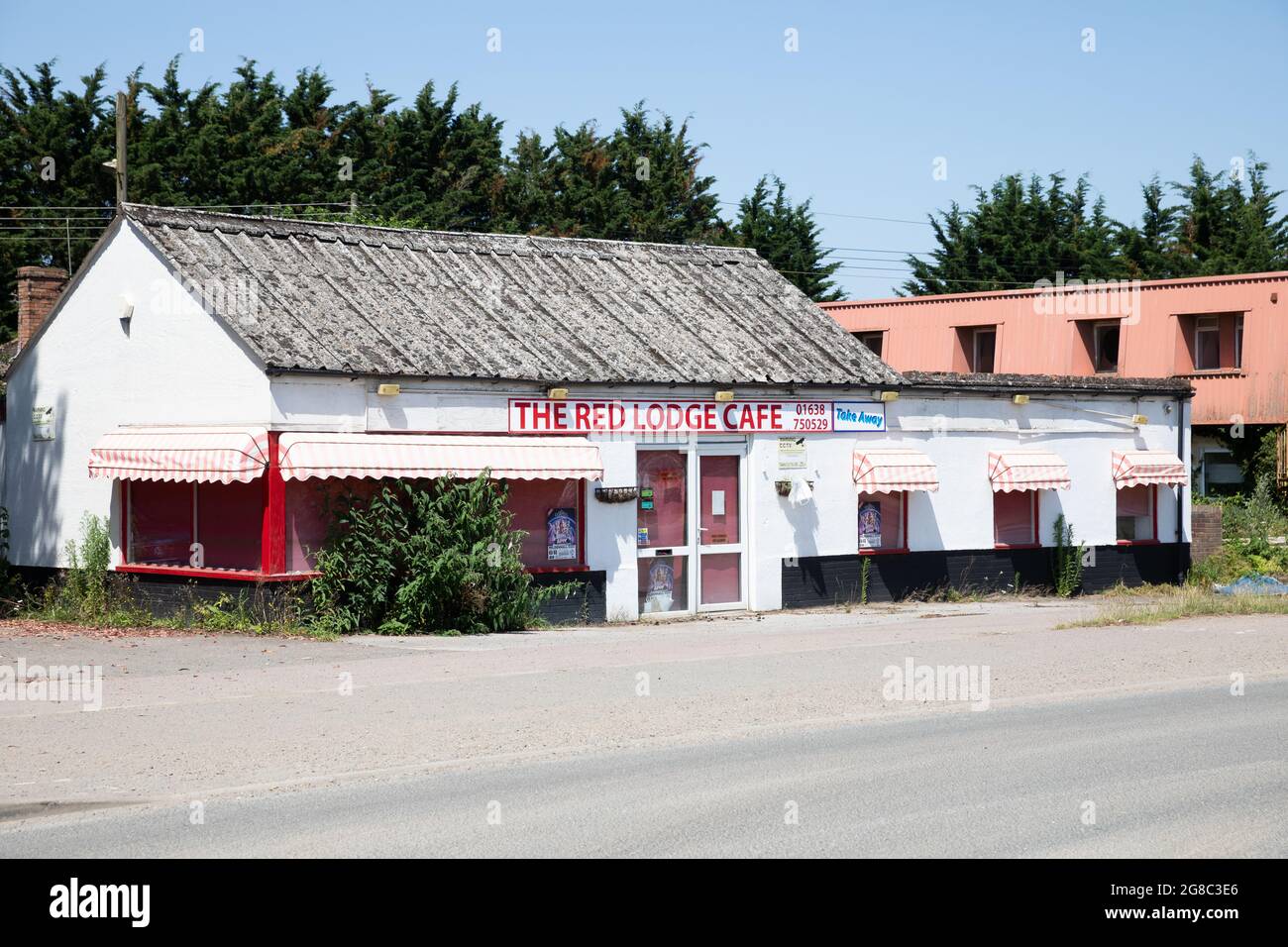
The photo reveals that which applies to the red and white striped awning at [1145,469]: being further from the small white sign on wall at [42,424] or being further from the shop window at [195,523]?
the small white sign on wall at [42,424]

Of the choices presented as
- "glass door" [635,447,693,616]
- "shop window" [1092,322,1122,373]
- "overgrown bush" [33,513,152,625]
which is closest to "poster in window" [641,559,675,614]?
"glass door" [635,447,693,616]

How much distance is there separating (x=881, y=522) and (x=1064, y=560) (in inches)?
148

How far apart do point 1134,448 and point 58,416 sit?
56.0 feet

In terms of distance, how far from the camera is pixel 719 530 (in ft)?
72.3

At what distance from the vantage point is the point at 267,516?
18.2 metres

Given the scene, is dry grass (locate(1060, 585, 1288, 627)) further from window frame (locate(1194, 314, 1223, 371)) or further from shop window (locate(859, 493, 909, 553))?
window frame (locate(1194, 314, 1223, 371))

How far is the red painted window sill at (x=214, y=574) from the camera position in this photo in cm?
1823

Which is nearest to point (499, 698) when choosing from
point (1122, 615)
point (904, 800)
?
point (904, 800)

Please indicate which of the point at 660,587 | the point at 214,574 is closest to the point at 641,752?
the point at 214,574

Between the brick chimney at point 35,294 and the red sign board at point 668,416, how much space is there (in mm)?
9782

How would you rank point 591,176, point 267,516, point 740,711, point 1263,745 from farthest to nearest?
point 591,176 → point 267,516 → point 740,711 → point 1263,745

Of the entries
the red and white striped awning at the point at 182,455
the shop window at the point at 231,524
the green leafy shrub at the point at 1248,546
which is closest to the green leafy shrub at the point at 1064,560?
the green leafy shrub at the point at 1248,546
